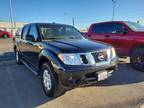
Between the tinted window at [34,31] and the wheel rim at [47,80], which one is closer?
the wheel rim at [47,80]

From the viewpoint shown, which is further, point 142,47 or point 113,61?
point 142,47

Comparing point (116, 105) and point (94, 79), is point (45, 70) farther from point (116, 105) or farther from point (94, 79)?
point (116, 105)

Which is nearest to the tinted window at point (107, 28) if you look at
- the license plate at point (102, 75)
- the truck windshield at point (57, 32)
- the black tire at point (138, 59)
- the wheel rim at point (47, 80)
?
the black tire at point (138, 59)

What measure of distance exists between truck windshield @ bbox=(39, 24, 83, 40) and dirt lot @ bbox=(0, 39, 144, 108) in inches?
57.3

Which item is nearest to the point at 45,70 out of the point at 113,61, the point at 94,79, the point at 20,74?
the point at 94,79

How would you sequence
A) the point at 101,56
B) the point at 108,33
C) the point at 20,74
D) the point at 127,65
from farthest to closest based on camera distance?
the point at 108,33 < the point at 127,65 < the point at 20,74 < the point at 101,56

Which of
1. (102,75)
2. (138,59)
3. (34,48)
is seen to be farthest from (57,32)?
(138,59)

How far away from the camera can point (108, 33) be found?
840 centimetres

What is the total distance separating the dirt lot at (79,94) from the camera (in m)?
4.15

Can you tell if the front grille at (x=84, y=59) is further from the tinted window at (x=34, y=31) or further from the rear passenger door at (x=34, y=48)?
the tinted window at (x=34, y=31)

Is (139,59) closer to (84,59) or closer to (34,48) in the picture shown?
(84,59)

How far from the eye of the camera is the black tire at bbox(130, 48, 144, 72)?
267 inches

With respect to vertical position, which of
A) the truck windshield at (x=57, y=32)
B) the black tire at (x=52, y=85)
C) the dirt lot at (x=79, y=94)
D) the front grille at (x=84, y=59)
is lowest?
the dirt lot at (x=79, y=94)

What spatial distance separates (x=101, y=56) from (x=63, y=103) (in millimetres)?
1339
